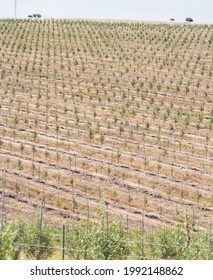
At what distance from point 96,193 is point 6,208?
4434 millimetres

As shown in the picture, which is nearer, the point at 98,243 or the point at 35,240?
the point at 98,243

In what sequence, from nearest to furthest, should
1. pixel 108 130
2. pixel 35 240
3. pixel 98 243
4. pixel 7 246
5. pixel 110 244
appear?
pixel 7 246 → pixel 98 243 → pixel 110 244 → pixel 35 240 → pixel 108 130

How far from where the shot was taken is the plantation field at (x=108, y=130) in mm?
24688

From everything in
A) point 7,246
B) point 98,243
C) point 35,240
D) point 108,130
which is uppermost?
point 7,246

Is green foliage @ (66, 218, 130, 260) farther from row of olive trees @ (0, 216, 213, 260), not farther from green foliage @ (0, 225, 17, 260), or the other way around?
green foliage @ (0, 225, 17, 260)

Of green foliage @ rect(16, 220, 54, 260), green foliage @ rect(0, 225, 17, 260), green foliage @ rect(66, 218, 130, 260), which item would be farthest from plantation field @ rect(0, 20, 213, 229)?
green foliage @ rect(0, 225, 17, 260)

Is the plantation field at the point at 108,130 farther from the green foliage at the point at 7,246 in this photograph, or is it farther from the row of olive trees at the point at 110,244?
the green foliage at the point at 7,246

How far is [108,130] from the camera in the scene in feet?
108

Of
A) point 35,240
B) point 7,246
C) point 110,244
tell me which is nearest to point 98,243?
point 110,244

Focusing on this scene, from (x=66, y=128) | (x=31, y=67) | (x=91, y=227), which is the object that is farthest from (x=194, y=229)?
(x=31, y=67)

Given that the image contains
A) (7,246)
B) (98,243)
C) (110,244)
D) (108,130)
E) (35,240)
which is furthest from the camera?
(108,130)

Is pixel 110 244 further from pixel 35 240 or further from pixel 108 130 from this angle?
pixel 108 130

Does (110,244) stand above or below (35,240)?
above

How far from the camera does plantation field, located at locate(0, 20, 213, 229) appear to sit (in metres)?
24.7
